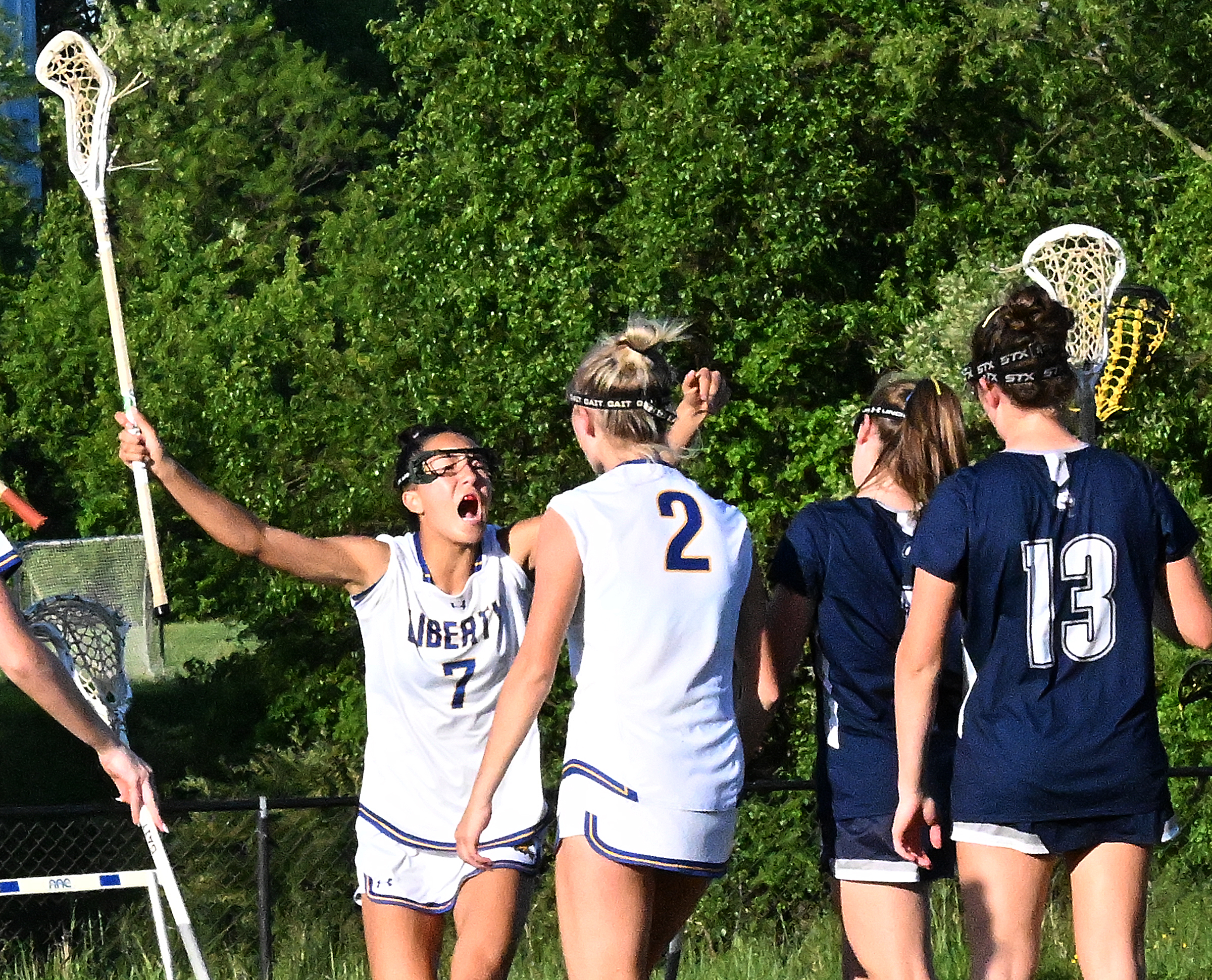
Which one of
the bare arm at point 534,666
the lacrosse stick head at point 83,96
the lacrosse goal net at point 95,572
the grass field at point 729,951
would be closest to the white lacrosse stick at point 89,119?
the lacrosse stick head at point 83,96

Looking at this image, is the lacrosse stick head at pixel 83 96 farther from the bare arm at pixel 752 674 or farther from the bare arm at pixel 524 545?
the bare arm at pixel 752 674

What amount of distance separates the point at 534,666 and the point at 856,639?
821 millimetres

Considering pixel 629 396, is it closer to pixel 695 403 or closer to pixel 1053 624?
pixel 695 403

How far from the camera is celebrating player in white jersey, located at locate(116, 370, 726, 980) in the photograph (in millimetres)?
4105

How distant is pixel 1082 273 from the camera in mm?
5828

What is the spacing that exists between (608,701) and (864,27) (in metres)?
16.3

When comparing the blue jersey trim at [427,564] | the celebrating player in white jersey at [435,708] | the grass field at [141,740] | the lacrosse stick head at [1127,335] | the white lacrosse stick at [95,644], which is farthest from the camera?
the grass field at [141,740]

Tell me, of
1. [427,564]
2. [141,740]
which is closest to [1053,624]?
[427,564]

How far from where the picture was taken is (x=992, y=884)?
346 cm

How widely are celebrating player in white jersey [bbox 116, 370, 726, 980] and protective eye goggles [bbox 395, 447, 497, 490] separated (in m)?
0.02

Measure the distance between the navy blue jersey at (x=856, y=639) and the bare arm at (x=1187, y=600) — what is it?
490 mm

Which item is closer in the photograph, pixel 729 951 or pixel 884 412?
pixel 884 412

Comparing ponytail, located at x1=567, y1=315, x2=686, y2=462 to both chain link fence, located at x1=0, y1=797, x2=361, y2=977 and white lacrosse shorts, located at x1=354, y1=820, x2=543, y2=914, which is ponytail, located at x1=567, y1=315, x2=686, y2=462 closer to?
white lacrosse shorts, located at x1=354, y1=820, x2=543, y2=914

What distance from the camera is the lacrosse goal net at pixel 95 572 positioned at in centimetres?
2473
